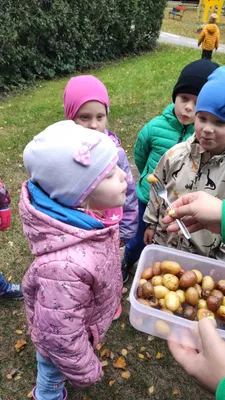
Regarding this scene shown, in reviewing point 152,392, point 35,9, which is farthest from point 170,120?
point 35,9

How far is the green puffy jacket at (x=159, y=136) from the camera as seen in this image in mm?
2613

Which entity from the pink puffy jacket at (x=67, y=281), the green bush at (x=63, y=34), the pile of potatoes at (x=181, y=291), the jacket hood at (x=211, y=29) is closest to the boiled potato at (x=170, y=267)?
the pile of potatoes at (x=181, y=291)

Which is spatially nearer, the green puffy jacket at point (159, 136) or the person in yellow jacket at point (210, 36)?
the green puffy jacket at point (159, 136)

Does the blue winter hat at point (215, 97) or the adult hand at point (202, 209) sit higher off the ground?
the blue winter hat at point (215, 97)

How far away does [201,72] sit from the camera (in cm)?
248

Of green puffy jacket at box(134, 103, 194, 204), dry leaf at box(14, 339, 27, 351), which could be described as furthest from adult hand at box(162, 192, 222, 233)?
dry leaf at box(14, 339, 27, 351)

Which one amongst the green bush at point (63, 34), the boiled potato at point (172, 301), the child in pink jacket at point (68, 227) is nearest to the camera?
the child in pink jacket at point (68, 227)

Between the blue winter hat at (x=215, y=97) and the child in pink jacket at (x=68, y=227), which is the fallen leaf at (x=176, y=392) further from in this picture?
the blue winter hat at (x=215, y=97)

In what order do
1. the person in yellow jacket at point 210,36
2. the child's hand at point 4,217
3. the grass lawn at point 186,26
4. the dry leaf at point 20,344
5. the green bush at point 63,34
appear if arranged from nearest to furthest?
the child's hand at point 4,217 → the dry leaf at point 20,344 → the green bush at point 63,34 → the person in yellow jacket at point 210,36 → the grass lawn at point 186,26

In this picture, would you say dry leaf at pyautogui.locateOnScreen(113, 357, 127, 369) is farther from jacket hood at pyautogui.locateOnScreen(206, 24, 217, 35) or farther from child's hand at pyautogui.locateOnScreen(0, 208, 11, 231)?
jacket hood at pyautogui.locateOnScreen(206, 24, 217, 35)

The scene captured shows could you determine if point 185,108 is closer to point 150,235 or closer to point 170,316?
point 150,235

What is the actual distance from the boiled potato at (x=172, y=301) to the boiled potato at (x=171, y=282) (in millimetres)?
55

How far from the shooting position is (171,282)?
1.79 meters

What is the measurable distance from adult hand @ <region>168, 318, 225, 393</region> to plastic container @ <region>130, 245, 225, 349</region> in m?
0.16
